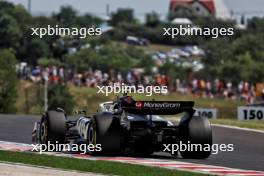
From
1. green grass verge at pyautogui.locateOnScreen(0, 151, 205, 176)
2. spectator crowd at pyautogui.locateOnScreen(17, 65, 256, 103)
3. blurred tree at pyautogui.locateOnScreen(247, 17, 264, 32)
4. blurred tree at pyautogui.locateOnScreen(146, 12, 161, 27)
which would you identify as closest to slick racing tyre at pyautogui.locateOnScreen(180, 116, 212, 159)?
green grass verge at pyautogui.locateOnScreen(0, 151, 205, 176)

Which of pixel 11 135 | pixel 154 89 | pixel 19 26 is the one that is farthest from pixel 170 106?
pixel 19 26

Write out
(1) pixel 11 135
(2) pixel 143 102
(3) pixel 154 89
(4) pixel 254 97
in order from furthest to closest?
(4) pixel 254 97 < (1) pixel 11 135 < (3) pixel 154 89 < (2) pixel 143 102

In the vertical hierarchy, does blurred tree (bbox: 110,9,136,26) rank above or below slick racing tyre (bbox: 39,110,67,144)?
above

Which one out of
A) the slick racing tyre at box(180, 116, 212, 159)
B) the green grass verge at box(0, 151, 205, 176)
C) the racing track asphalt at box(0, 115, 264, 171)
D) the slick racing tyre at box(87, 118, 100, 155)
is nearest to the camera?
the green grass verge at box(0, 151, 205, 176)

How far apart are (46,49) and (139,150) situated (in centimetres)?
6709

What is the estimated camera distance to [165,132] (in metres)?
16.2

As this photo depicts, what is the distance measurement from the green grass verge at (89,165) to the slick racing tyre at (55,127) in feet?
3.24

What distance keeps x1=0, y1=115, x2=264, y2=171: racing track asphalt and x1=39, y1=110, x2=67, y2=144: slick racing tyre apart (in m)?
1.75

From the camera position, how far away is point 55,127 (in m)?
16.6

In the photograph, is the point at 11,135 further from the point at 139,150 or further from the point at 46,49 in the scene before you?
the point at 46,49

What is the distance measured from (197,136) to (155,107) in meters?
0.97

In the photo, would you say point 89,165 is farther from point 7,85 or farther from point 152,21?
point 152,21

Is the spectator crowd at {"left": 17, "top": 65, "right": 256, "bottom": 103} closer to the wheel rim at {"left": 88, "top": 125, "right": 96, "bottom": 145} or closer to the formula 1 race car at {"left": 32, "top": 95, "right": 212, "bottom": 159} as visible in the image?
the formula 1 race car at {"left": 32, "top": 95, "right": 212, "bottom": 159}

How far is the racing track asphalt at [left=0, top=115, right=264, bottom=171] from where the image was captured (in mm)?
16234
